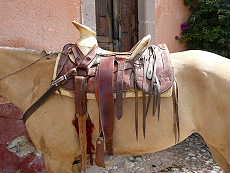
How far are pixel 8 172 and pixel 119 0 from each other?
3.17 metres

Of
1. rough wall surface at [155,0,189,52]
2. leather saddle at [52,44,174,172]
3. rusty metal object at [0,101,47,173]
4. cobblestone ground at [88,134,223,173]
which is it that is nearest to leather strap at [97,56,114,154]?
leather saddle at [52,44,174,172]

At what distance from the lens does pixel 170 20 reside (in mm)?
4879

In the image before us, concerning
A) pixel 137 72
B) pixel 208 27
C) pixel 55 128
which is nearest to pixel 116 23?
pixel 208 27

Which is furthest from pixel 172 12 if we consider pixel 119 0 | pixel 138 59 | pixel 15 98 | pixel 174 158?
pixel 15 98

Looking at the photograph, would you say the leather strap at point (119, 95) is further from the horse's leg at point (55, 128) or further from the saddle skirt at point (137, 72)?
the horse's leg at point (55, 128)

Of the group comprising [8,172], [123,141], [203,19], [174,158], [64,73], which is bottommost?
[174,158]

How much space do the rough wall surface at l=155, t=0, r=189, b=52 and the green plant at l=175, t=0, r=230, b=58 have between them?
0.09 m

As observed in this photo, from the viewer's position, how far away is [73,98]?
202cm

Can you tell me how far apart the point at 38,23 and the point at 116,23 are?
2088 millimetres

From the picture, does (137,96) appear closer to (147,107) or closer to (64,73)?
(147,107)

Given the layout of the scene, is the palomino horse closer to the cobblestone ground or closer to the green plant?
the cobblestone ground

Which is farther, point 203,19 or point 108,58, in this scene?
point 203,19

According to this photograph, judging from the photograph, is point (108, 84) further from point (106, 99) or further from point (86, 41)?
point (86, 41)

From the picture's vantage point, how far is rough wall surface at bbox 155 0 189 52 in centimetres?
467
